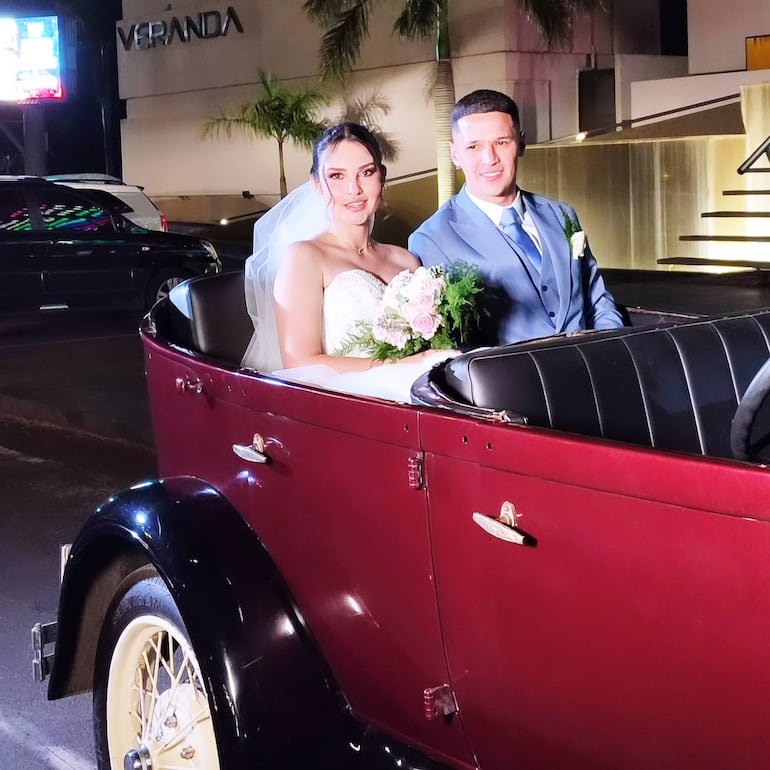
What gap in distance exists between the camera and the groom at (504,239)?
3605 mm

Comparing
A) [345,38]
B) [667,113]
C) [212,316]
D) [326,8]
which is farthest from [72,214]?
[212,316]

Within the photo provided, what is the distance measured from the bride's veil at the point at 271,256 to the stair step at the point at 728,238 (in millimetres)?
12021

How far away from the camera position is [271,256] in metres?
3.90

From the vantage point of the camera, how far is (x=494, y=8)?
1984 cm

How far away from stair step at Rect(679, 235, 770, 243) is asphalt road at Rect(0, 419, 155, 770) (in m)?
9.72

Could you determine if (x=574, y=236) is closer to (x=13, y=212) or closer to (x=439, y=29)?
(x=13, y=212)

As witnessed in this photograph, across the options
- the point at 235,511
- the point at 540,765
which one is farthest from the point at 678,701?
the point at 235,511

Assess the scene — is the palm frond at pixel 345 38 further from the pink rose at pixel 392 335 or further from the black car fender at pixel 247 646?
the black car fender at pixel 247 646

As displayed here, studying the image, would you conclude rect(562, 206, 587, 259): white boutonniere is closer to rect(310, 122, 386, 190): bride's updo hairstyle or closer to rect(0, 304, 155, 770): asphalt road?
rect(310, 122, 386, 190): bride's updo hairstyle

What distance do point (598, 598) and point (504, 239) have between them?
6.50 ft

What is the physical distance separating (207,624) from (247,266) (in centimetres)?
160

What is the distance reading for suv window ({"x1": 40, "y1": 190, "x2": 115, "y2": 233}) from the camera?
12758 mm

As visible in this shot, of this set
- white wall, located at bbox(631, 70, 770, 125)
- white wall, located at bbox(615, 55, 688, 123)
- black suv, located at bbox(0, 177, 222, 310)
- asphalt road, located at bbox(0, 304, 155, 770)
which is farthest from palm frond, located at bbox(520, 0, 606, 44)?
asphalt road, located at bbox(0, 304, 155, 770)

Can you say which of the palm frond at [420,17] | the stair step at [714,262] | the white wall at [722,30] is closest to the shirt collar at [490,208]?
the stair step at [714,262]
